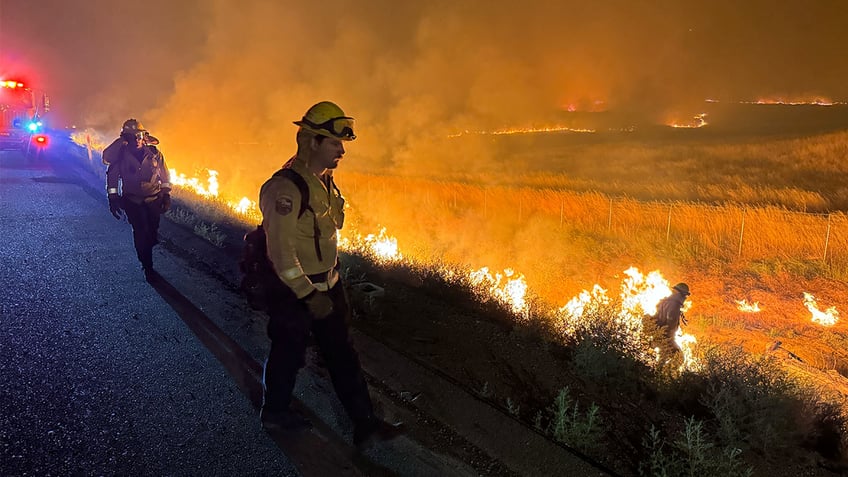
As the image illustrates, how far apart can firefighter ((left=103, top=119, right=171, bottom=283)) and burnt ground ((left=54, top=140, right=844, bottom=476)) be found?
788mm

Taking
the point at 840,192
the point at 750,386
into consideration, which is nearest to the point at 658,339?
the point at 750,386

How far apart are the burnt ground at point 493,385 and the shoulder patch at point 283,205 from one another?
1.49m

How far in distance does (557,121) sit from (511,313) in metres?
51.4

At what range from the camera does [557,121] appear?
5381 cm

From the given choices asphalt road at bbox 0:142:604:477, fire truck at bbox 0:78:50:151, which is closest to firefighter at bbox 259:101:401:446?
asphalt road at bbox 0:142:604:477

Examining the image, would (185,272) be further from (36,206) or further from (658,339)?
(36,206)

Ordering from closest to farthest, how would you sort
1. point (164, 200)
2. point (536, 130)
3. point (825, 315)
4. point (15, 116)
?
point (164, 200) → point (825, 315) → point (15, 116) → point (536, 130)

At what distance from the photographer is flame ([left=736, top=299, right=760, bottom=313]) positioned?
12336mm

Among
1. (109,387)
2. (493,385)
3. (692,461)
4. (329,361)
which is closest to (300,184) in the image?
(329,361)

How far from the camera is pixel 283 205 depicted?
2672mm

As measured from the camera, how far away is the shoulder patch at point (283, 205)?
2.67 metres

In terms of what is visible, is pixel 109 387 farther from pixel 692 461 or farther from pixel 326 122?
pixel 692 461

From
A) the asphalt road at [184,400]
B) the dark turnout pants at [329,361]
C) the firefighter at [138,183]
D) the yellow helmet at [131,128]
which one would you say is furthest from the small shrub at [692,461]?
the yellow helmet at [131,128]

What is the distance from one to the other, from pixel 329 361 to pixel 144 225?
3.85 m
